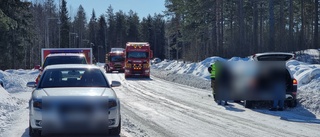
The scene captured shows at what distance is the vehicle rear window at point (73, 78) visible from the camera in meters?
9.82

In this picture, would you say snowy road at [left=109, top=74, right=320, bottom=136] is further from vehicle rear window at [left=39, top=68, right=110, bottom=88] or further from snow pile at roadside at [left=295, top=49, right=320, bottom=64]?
snow pile at roadside at [left=295, top=49, right=320, bottom=64]

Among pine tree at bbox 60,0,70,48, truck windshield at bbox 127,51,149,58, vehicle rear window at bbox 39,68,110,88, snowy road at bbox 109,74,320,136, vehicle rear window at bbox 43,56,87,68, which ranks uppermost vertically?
pine tree at bbox 60,0,70,48

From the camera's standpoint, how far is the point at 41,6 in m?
84.4

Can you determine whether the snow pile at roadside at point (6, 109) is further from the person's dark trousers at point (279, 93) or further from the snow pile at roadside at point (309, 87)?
the snow pile at roadside at point (309, 87)

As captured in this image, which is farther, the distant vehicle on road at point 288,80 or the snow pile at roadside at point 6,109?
the distant vehicle on road at point 288,80

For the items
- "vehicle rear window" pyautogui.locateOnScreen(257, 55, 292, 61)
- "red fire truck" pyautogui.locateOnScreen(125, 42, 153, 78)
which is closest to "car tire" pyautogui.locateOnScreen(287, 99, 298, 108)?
"vehicle rear window" pyautogui.locateOnScreen(257, 55, 292, 61)

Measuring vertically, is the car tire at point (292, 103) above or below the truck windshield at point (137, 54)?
below

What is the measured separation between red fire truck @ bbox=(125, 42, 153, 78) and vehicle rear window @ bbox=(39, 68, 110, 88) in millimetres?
27325

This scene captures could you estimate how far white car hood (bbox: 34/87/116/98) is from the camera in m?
8.70

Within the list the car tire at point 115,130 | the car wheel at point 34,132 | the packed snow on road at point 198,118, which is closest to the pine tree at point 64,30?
the packed snow on road at point 198,118

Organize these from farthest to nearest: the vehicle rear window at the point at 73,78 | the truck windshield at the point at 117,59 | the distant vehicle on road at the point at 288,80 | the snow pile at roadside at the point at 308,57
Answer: the truck windshield at the point at 117,59
the snow pile at roadside at the point at 308,57
the distant vehicle on road at the point at 288,80
the vehicle rear window at the point at 73,78

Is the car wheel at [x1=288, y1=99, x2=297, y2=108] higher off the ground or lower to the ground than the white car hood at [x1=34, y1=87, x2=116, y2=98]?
lower

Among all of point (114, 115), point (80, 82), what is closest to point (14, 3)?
point (80, 82)

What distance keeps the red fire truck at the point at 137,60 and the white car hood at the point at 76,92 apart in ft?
92.8
